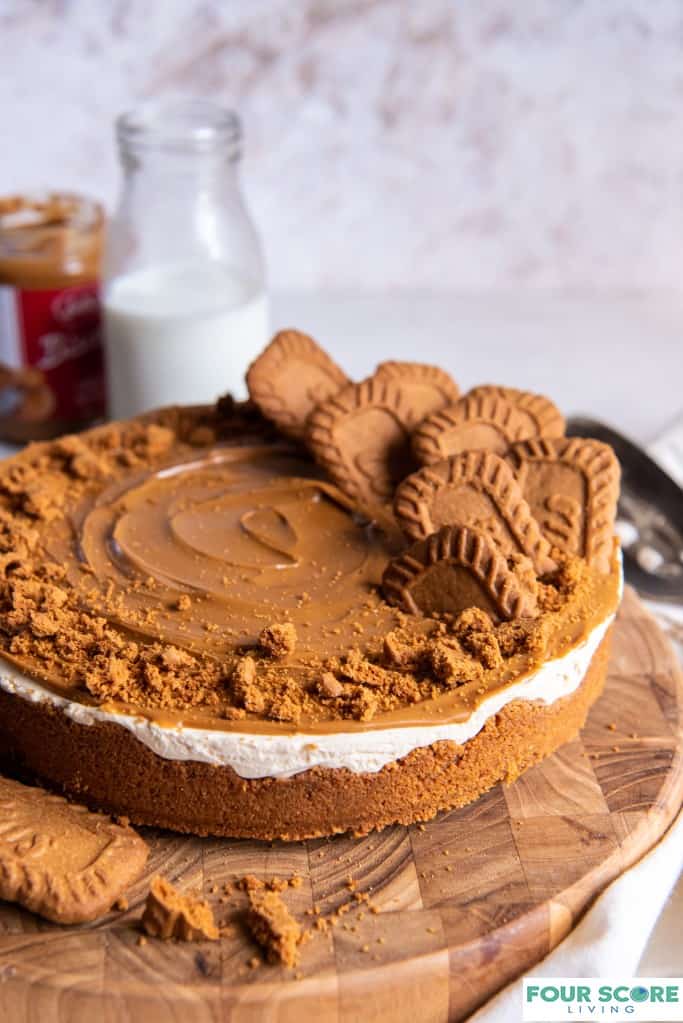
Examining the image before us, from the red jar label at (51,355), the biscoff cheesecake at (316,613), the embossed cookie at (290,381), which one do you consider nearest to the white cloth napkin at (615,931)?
the biscoff cheesecake at (316,613)

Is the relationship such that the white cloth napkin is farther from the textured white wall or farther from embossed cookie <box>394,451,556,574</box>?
the textured white wall

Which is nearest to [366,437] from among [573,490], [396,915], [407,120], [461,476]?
[461,476]

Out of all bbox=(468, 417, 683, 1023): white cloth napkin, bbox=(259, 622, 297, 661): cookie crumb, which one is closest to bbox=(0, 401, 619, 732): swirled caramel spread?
bbox=(259, 622, 297, 661): cookie crumb

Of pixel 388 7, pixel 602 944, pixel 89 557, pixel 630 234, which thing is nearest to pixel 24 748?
pixel 89 557

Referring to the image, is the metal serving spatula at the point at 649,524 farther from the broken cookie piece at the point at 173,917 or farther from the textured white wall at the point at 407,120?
the textured white wall at the point at 407,120

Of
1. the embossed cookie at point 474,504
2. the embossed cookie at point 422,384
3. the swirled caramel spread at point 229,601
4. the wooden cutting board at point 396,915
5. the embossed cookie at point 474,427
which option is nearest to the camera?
the wooden cutting board at point 396,915

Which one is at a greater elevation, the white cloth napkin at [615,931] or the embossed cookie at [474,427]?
the embossed cookie at [474,427]

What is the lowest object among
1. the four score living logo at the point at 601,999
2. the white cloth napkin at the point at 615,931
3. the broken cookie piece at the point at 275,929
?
the four score living logo at the point at 601,999
